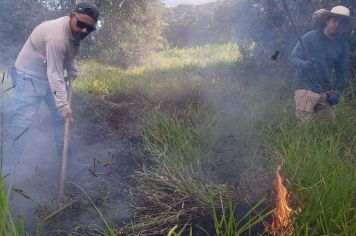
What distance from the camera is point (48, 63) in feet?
11.5

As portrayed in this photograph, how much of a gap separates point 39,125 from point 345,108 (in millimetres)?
4363

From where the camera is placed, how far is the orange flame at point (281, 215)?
7.19 feet

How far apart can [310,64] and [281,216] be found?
2.49m

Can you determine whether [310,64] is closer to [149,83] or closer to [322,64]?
[322,64]

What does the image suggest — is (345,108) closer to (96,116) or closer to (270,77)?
(270,77)

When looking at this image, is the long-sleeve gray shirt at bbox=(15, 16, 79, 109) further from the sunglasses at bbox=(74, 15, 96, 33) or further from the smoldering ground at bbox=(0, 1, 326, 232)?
the smoldering ground at bbox=(0, 1, 326, 232)

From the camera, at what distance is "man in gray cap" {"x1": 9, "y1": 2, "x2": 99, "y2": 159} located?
352cm

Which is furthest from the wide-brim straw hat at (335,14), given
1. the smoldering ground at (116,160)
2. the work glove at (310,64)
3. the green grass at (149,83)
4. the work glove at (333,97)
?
the green grass at (149,83)

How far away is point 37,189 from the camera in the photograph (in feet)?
12.1

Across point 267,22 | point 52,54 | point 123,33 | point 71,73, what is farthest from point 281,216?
point 123,33

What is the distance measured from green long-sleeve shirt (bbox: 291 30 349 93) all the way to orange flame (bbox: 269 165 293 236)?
2384 millimetres

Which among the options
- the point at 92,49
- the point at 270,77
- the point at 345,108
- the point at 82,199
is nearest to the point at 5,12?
the point at 92,49

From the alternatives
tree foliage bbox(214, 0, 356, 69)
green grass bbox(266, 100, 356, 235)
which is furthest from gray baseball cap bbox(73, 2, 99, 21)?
tree foliage bbox(214, 0, 356, 69)

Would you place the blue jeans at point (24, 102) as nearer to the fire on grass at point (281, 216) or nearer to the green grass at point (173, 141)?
the green grass at point (173, 141)
